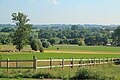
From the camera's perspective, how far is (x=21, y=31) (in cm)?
10250

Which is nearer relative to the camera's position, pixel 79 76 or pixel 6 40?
pixel 79 76

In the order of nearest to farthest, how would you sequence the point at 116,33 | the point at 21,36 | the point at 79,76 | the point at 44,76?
the point at 79,76
the point at 44,76
the point at 21,36
the point at 116,33

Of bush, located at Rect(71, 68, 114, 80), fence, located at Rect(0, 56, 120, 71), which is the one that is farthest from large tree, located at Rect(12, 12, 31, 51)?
bush, located at Rect(71, 68, 114, 80)

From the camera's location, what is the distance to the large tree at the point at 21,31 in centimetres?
10206

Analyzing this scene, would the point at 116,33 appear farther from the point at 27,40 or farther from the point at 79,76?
the point at 79,76

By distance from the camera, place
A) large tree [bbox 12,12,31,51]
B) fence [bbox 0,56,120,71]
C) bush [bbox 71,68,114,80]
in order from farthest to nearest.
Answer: large tree [bbox 12,12,31,51] < fence [bbox 0,56,120,71] < bush [bbox 71,68,114,80]

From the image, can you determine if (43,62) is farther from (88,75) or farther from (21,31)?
(21,31)

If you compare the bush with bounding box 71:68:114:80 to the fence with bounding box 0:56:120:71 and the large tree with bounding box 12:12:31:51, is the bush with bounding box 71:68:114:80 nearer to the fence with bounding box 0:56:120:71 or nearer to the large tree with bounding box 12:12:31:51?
the fence with bounding box 0:56:120:71

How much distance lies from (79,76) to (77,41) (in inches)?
6725

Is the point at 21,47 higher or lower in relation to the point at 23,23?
lower

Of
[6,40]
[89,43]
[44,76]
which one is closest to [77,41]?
[89,43]

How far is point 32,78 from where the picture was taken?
21.7 meters

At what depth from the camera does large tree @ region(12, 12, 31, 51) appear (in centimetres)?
10206

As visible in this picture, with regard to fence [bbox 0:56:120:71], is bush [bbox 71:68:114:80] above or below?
above
